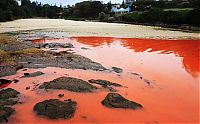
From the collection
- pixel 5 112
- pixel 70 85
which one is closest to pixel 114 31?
pixel 70 85

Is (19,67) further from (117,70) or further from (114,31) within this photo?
(114,31)

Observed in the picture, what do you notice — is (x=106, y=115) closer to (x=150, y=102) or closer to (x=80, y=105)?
(x=80, y=105)

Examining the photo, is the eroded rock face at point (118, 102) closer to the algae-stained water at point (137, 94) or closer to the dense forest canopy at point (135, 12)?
the algae-stained water at point (137, 94)

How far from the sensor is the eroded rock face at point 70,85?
11000mm

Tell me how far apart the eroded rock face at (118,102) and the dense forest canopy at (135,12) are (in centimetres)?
3829

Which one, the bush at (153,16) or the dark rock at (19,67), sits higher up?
the bush at (153,16)

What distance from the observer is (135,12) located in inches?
2995

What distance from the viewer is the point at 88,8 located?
360 ft

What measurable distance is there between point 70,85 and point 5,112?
3.22 metres

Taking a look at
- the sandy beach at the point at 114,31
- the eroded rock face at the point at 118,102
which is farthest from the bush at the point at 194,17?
the eroded rock face at the point at 118,102

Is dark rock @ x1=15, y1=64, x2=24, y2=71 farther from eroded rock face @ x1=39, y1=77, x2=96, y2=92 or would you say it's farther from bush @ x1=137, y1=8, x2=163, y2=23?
bush @ x1=137, y1=8, x2=163, y2=23

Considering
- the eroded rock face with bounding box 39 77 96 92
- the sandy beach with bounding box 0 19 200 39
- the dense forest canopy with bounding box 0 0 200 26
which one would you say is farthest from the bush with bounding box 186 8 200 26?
the eroded rock face with bounding box 39 77 96 92

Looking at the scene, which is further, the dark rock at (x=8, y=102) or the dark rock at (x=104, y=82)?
the dark rock at (x=104, y=82)

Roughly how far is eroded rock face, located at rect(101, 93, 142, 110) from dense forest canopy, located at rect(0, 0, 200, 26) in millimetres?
38287
